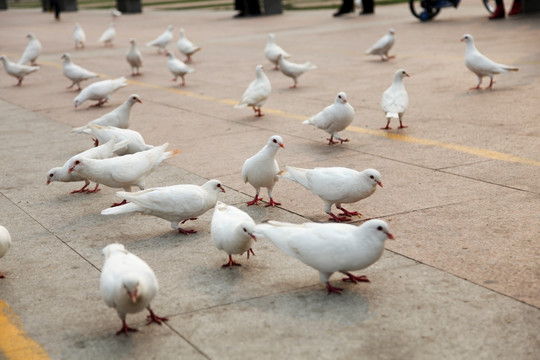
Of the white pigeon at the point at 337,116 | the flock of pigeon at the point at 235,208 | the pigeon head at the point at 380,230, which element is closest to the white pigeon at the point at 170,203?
the flock of pigeon at the point at 235,208

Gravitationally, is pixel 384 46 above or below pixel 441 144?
above

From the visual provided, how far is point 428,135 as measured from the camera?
9.10m

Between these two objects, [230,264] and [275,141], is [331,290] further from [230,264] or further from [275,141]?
[275,141]

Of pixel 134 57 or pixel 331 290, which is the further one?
pixel 134 57

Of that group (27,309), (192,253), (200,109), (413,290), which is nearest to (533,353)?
(413,290)

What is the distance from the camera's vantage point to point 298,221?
251 inches

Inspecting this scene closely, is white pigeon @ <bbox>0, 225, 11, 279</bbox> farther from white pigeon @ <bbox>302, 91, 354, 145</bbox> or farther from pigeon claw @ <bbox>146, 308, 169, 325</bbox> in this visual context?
white pigeon @ <bbox>302, 91, 354, 145</bbox>

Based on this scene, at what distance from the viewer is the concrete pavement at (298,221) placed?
14.3ft

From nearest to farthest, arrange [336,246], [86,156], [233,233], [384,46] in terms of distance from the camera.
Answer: [336,246], [233,233], [86,156], [384,46]

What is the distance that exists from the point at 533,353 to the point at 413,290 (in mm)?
1000

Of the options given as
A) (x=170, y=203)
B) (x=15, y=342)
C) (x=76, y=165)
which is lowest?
(x=15, y=342)

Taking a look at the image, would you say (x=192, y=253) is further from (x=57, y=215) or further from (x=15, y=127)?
(x=15, y=127)

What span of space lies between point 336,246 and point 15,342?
2015 mm

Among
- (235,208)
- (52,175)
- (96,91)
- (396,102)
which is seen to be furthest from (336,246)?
(96,91)
